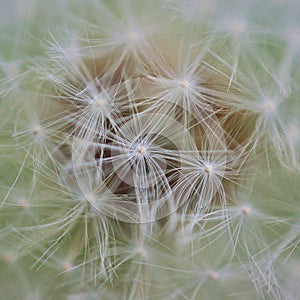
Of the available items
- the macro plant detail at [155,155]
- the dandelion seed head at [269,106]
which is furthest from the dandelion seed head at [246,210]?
the dandelion seed head at [269,106]

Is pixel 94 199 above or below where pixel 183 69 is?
below

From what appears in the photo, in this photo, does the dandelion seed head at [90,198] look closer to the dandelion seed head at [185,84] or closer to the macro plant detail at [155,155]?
the macro plant detail at [155,155]

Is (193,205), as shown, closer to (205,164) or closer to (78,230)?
(205,164)

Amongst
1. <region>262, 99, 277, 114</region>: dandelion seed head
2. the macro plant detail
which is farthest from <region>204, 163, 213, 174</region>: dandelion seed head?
<region>262, 99, 277, 114</region>: dandelion seed head

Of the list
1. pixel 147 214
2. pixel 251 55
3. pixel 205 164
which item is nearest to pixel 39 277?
pixel 147 214

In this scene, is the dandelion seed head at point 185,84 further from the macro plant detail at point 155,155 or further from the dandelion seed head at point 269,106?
the dandelion seed head at point 269,106

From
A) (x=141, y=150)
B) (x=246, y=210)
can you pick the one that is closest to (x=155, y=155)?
(x=141, y=150)

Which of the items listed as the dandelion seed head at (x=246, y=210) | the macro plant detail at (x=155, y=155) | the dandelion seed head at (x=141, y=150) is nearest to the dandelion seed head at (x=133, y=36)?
the macro plant detail at (x=155, y=155)

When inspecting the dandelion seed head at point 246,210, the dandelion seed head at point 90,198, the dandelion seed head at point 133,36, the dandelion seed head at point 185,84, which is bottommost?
the dandelion seed head at point 90,198

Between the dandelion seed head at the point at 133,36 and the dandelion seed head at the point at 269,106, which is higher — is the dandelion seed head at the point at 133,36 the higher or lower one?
the higher one
